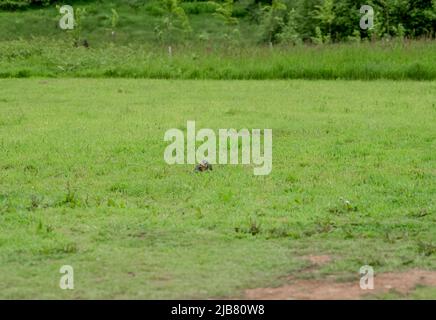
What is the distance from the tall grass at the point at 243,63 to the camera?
2412cm

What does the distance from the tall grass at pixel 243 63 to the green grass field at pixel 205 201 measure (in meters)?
6.06

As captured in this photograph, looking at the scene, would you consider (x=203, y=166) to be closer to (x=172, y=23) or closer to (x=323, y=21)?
(x=323, y=21)

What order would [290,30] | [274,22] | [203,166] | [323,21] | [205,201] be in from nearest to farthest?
1. [205,201]
2. [203,166]
3. [323,21]
4. [290,30]
5. [274,22]

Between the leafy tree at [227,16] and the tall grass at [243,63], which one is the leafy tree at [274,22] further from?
the tall grass at [243,63]

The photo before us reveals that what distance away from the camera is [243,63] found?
84.0ft

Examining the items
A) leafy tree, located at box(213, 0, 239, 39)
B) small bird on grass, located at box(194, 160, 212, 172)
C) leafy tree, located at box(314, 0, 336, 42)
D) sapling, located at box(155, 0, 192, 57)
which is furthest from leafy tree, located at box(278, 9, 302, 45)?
small bird on grass, located at box(194, 160, 212, 172)

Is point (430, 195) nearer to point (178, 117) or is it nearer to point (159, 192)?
point (159, 192)

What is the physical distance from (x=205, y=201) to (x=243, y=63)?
1595cm

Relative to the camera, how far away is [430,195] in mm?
10242

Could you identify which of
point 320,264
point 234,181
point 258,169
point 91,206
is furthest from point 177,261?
point 258,169

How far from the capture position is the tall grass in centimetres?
2412

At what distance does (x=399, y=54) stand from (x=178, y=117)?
1011 cm

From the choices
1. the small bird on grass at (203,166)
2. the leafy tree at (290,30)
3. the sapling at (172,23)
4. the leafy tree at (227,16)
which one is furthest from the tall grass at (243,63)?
the small bird on grass at (203,166)

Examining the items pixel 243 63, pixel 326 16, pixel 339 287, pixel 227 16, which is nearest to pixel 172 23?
pixel 227 16
